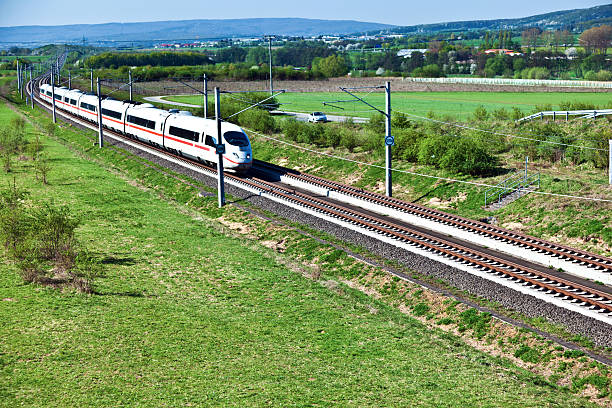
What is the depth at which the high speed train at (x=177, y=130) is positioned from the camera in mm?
44344

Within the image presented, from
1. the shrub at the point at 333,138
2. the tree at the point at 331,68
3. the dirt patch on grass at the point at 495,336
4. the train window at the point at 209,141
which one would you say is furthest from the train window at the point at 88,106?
the tree at the point at 331,68

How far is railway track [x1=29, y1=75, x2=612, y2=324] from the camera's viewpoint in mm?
22719

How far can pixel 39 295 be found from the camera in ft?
79.8

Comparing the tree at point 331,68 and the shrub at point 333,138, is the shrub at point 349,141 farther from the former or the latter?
the tree at point 331,68

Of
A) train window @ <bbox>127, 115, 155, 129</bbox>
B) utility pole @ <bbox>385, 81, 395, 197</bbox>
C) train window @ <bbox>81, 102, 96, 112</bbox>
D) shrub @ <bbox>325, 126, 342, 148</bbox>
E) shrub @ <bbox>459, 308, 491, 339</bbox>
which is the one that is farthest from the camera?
train window @ <bbox>81, 102, 96, 112</bbox>

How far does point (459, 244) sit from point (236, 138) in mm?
19382

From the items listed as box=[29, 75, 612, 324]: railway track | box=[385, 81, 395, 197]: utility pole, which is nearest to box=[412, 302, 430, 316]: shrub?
box=[29, 75, 612, 324]: railway track

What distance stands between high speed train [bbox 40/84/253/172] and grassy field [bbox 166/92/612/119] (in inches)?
784

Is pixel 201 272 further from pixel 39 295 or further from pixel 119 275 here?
pixel 39 295

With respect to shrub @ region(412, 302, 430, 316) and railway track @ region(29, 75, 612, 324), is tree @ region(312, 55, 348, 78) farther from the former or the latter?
shrub @ region(412, 302, 430, 316)

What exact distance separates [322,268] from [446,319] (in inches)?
293

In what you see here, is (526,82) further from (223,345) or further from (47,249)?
(223,345)

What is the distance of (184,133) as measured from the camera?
49125 mm

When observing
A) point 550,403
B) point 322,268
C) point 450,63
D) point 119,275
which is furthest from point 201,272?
point 450,63
